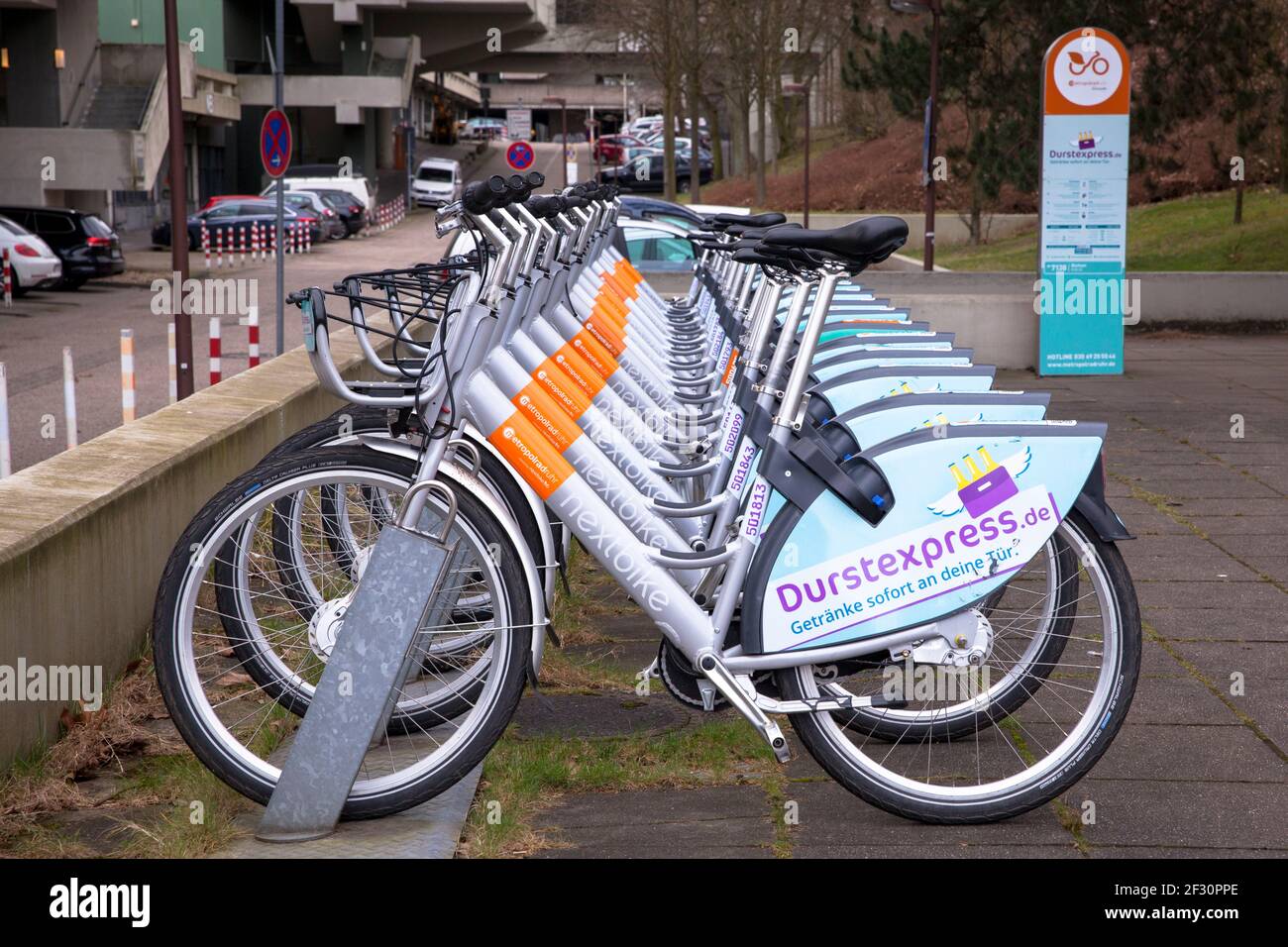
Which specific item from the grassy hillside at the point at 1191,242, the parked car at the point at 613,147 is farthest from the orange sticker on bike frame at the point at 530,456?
the parked car at the point at 613,147

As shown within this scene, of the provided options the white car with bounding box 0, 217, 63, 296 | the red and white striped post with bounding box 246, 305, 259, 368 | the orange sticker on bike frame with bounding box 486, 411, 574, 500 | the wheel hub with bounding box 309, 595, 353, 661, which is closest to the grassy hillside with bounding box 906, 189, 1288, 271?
the red and white striped post with bounding box 246, 305, 259, 368

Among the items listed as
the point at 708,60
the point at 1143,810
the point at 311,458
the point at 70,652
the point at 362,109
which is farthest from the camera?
the point at 362,109

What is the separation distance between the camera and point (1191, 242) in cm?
2400

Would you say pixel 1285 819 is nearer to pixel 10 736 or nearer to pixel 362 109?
pixel 10 736

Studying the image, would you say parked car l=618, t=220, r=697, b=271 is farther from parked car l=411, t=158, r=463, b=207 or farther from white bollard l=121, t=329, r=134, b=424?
parked car l=411, t=158, r=463, b=207

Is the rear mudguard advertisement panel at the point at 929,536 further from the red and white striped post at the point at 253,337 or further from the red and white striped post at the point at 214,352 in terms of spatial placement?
the red and white striped post at the point at 253,337

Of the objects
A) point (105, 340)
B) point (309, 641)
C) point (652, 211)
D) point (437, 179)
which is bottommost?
point (105, 340)

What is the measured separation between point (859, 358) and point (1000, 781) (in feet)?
5.28

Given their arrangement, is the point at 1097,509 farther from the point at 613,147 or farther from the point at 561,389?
the point at 613,147

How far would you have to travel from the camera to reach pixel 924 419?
4.01m

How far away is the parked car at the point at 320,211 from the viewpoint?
40.2 m

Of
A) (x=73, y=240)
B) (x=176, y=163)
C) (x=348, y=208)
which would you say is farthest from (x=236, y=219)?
(x=176, y=163)

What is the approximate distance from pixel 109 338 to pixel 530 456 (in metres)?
18.3

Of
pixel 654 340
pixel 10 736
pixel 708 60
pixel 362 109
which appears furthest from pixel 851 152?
pixel 10 736
